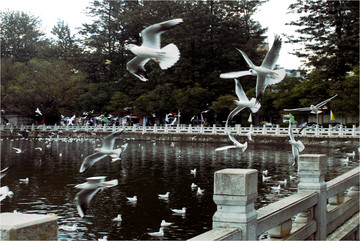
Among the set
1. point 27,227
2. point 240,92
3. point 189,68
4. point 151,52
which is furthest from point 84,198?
point 189,68

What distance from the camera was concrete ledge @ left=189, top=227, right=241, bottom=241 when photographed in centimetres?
A: 329

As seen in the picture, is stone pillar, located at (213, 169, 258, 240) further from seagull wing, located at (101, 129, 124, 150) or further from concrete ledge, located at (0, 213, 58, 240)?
concrete ledge, located at (0, 213, 58, 240)

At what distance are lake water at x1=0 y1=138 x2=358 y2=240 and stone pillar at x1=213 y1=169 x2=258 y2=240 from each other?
5.76 metres

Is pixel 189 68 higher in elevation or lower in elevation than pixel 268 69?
higher

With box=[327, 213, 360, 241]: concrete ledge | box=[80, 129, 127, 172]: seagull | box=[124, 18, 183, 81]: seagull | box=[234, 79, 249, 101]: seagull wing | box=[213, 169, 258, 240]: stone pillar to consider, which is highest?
box=[124, 18, 183, 81]: seagull

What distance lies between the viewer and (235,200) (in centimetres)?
369

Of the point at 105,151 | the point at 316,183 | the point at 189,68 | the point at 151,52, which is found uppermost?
the point at 189,68

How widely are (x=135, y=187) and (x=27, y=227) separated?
12851 mm

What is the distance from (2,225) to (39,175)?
52.0ft

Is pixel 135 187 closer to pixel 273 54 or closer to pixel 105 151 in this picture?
pixel 273 54

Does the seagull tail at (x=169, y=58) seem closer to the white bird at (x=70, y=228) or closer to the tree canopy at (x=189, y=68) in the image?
the white bird at (x=70, y=228)

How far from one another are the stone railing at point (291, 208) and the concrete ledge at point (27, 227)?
137 centimetres

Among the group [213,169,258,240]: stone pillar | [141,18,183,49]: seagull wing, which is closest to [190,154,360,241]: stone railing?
[213,169,258,240]: stone pillar

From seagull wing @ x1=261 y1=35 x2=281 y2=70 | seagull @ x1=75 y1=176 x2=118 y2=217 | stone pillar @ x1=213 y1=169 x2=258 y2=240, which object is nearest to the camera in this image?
seagull @ x1=75 y1=176 x2=118 y2=217
